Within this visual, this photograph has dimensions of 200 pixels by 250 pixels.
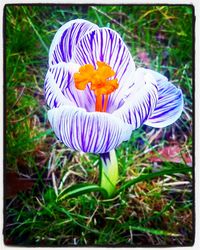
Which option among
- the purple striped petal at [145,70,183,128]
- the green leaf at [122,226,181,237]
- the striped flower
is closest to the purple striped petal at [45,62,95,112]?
the striped flower

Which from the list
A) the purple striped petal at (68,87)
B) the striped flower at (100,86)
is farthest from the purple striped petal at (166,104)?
the purple striped petal at (68,87)

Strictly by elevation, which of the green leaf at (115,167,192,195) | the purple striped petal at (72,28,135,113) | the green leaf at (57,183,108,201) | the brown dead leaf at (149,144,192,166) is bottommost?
the green leaf at (57,183,108,201)

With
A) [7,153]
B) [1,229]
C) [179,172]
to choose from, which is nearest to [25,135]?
[7,153]

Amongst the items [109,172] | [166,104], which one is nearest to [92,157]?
[109,172]

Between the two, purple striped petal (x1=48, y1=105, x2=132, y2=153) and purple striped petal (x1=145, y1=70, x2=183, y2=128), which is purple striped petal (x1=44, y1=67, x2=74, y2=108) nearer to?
purple striped petal (x1=48, y1=105, x2=132, y2=153)

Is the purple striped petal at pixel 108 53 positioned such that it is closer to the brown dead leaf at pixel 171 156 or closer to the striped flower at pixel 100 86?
the striped flower at pixel 100 86

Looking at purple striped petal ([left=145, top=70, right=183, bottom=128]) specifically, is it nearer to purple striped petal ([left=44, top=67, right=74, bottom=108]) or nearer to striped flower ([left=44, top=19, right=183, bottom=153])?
striped flower ([left=44, top=19, right=183, bottom=153])

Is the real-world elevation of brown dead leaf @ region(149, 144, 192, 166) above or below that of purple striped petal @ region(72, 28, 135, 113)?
below

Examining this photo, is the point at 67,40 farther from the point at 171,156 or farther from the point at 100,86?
the point at 171,156
